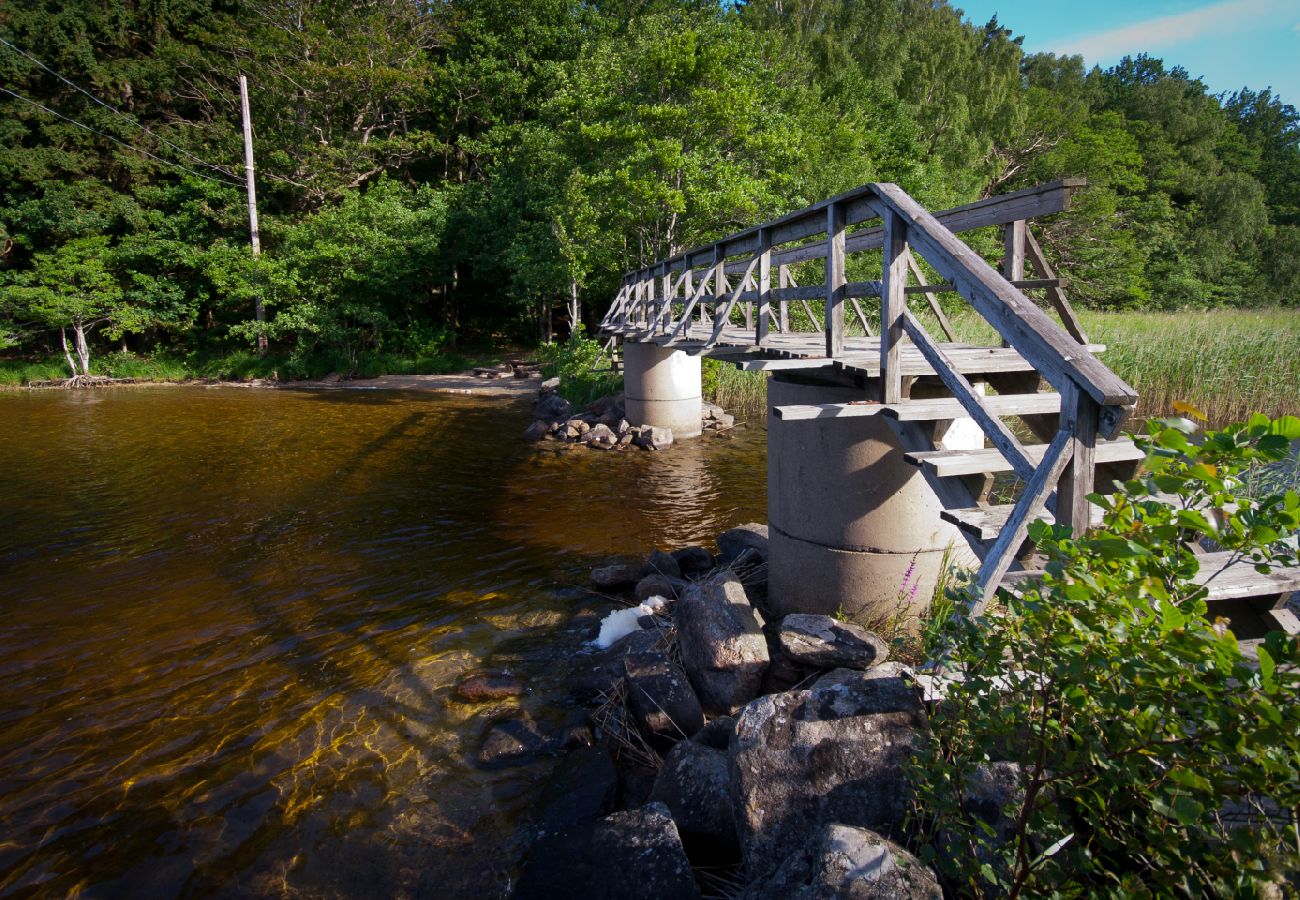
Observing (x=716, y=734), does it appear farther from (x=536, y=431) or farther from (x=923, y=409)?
(x=536, y=431)

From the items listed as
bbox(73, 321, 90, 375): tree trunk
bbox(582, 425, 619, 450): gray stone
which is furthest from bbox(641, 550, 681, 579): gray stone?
bbox(73, 321, 90, 375): tree trunk

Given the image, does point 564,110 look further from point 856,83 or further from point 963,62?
point 963,62

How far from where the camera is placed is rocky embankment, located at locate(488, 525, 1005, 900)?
8.52 ft

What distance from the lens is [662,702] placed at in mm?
4301

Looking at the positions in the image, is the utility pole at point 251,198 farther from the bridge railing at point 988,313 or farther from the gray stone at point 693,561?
the bridge railing at point 988,313

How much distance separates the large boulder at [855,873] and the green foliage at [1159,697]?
273 millimetres

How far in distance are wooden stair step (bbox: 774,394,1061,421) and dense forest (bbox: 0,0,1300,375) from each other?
14.1 m

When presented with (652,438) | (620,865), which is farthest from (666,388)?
(620,865)

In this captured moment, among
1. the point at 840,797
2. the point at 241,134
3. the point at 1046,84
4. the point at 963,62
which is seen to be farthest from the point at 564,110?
the point at 1046,84

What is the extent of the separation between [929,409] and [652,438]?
9.69m

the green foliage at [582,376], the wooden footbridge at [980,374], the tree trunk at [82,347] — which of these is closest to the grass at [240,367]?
the tree trunk at [82,347]

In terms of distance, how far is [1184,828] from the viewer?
1731mm

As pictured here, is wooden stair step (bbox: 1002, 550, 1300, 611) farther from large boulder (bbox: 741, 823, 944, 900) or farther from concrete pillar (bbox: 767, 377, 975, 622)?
concrete pillar (bbox: 767, 377, 975, 622)

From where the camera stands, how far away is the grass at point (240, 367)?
25.2m
